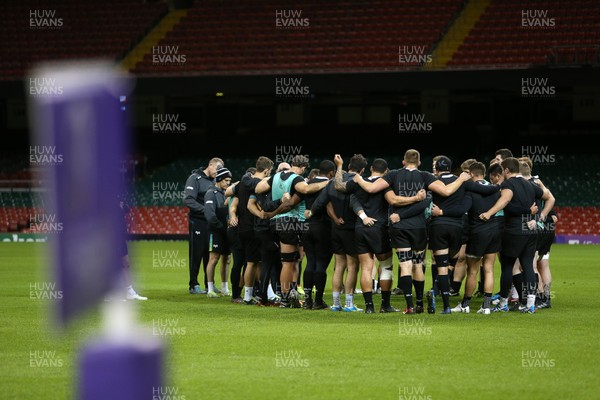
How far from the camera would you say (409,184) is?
1383cm

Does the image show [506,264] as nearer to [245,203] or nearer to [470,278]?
[470,278]

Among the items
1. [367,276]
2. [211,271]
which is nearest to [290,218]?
[367,276]

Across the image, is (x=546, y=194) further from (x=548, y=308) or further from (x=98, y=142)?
(x=98, y=142)

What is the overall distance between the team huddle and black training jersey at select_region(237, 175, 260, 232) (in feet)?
0.06

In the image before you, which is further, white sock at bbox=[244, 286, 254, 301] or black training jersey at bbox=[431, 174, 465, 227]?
white sock at bbox=[244, 286, 254, 301]

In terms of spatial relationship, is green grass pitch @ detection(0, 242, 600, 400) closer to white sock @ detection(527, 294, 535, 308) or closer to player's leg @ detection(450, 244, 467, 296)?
white sock @ detection(527, 294, 535, 308)

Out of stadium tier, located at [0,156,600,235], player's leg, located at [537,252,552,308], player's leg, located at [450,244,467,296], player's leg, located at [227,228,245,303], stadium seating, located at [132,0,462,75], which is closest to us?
player's leg, located at [537,252,552,308]

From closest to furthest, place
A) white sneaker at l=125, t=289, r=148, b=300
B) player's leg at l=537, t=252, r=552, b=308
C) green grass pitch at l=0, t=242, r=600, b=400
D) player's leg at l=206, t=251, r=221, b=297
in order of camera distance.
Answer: green grass pitch at l=0, t=242, r=600, b=400 < player's leg at l=537, t=252, r=552, b=308 < white sneaker at l=125, t=289, r=148, b=300 < player's leg at l=206, t=251, r=221, b=297

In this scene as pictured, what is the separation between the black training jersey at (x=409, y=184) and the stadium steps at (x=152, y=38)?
28.6 metres

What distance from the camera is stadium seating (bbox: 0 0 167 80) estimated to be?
141 ft

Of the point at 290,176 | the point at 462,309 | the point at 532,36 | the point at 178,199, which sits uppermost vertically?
the point at 532,36

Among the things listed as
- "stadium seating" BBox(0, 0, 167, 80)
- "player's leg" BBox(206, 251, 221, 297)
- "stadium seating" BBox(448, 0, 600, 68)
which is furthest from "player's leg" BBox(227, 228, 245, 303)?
"stadium seating" BBox(0, 0, 167, 80)

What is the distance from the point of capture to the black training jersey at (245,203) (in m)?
15.5

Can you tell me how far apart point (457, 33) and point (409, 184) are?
26.0 meters
